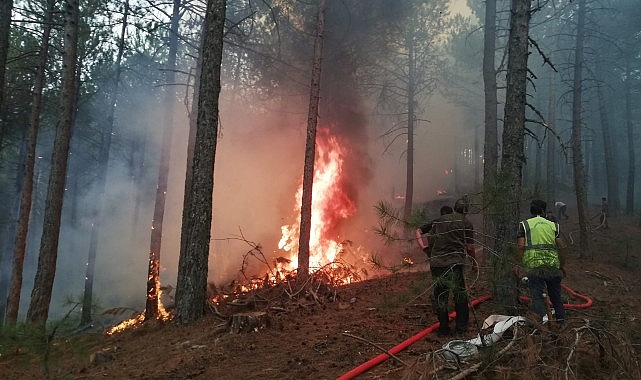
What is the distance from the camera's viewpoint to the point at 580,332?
4168 mm

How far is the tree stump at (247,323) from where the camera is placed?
6488 mm

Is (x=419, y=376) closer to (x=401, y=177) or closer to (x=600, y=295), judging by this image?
(x=600, y=295)

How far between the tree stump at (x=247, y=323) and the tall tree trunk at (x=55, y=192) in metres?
4.71

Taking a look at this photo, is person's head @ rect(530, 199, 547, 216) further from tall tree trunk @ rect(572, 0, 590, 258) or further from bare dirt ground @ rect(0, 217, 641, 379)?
tall tree trunk @ rect(572, 0, 590, 258)

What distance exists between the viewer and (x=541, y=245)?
222 inches

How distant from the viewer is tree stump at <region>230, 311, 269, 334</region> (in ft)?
21.3

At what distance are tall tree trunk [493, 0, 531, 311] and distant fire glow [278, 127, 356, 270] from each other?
27.9 ft

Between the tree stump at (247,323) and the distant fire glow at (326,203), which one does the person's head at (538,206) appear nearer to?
the tree stump at (247,323)

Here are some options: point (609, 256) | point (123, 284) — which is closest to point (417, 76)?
point (609, 256)

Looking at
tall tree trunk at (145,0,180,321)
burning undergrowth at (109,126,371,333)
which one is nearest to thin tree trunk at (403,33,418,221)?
burning undergrowth at (109,126,371,333)

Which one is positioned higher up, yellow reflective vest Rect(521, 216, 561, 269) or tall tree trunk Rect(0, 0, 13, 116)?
tall tree trunk Rect(0, 0, 13, 116)

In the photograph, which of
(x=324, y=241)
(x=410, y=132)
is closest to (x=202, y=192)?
(x=324, y=241)

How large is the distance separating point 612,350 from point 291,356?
12.1 ft

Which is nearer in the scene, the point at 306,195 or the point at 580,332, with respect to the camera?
the point at 580,332
